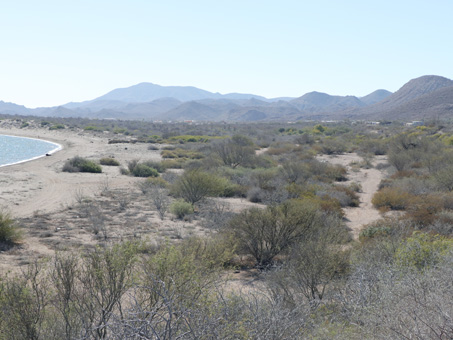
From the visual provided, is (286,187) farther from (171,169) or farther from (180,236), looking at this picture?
(171,169)

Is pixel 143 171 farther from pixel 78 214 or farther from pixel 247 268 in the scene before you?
pixel 247 268

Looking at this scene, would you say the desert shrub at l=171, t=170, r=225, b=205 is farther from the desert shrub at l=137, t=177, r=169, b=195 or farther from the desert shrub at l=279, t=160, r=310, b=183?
the desert shrub at l=279, t=160, r=310, b=183

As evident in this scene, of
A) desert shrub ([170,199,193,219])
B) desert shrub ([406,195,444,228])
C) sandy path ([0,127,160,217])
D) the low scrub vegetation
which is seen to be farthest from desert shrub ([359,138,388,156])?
desert shrub ([170,199,193,219])

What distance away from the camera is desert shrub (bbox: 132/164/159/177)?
28.9 m

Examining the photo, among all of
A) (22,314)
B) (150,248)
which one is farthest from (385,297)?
(150,248)

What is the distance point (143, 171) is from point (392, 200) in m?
17.3

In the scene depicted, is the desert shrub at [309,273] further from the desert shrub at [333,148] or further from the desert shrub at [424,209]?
the desert shrub at [333,148]

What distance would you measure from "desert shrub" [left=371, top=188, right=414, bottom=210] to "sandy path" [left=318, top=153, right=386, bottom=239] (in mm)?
460

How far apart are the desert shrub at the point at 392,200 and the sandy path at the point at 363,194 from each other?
1.51 feet

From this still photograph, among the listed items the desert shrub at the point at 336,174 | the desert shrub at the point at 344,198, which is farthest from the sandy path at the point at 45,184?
the desert shrub at the point at 336,174

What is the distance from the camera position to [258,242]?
1184 centimetres

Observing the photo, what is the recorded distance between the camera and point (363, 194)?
76.5 feet

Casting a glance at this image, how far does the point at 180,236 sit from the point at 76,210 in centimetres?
628

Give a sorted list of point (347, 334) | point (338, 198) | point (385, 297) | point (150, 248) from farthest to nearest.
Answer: point (338, 198), point (150, 248), point (385, 297), point (347, 334)
